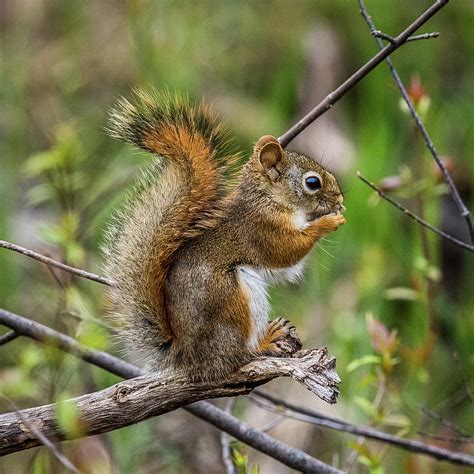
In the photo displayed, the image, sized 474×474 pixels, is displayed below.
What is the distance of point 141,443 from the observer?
2820mm

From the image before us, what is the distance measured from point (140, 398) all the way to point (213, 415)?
458 millimetres

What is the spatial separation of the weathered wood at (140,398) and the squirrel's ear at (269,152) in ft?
1.72

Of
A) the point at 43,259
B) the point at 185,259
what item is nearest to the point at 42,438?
the point at 43,259

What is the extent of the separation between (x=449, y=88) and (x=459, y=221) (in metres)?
0.65

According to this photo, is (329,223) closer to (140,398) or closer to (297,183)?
(297,183)

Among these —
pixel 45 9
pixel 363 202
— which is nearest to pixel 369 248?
pixel 363 202

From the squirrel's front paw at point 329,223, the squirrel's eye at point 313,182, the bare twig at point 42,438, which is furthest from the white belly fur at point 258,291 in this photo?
the bare twig at point 42,438

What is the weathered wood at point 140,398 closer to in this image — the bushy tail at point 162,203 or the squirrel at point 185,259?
the squirrel at point 185,259

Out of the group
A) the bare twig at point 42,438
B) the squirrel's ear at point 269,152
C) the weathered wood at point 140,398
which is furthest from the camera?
the squirrel's ear at point 269,152

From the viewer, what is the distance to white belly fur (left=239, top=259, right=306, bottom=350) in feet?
6.23

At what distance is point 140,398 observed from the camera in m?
1.68

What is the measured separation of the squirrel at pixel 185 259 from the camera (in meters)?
1.83

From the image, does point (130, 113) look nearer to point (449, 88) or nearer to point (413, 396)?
point (413, 396)

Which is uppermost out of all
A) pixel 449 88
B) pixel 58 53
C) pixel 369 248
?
pixel 449 88
